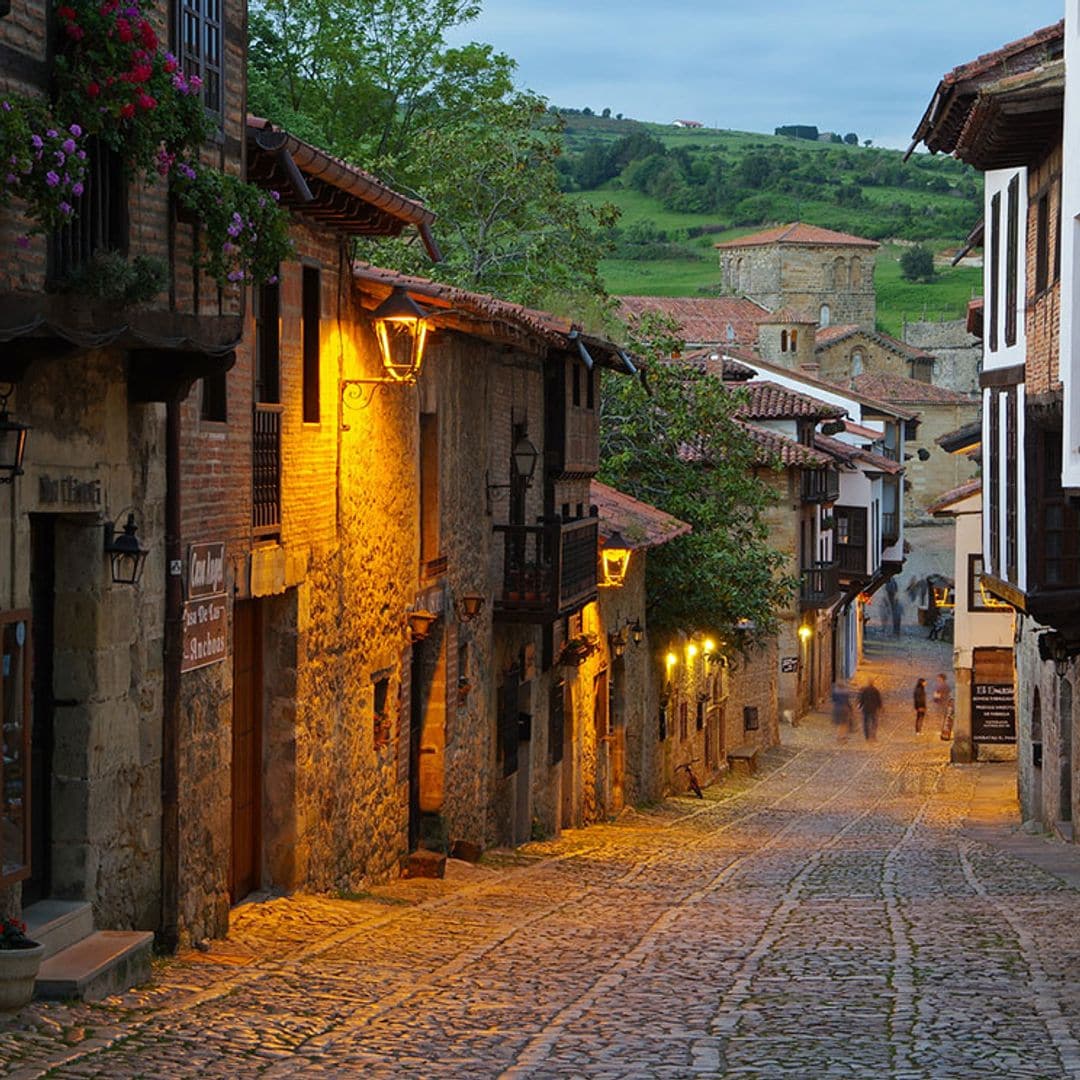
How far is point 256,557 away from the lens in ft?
41.7

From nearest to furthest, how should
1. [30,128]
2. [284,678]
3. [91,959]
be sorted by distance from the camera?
1. [30,128]
2. [91,959]
3. [284,678]

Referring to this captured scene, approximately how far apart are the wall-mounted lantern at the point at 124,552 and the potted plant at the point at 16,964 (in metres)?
2.19

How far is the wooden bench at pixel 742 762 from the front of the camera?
4031 cm

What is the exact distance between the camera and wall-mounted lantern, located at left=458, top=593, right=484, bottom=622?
1959 cm

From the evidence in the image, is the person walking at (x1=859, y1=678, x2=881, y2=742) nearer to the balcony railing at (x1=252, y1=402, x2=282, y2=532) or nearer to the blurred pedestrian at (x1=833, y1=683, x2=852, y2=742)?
the blurred pedestrian at (x1=833, y1=683, x2=852, y2=742)

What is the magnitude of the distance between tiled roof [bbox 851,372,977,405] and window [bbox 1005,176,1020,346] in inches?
2561

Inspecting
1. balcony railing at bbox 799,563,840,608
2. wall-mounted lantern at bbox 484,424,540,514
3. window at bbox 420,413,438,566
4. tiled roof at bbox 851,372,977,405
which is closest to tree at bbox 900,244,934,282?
tiled roof at bbox 851,372,977,405

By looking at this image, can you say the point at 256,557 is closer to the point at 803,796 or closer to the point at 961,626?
the point at 803,796

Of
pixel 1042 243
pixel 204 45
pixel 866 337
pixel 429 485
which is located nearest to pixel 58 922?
pixel 204 45

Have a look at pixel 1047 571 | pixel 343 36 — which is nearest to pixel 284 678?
pixel 1047 571

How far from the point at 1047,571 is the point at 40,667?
13296mm

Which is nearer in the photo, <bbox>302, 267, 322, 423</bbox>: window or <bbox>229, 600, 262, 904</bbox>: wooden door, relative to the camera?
<bbox>229, 600, 262, 904</bbox>: wooden door

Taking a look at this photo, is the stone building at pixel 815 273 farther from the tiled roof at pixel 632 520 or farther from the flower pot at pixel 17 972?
the flower pot at pixel 17 972

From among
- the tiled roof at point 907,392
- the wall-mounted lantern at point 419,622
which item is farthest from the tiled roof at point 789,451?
the tiled roof at point 907,392
